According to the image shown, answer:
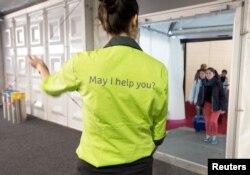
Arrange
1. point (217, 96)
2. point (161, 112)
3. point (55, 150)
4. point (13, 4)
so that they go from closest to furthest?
1. point (161, 112)
2. point (55, 150)
3. point (217, 96)
4. point (13, 4)

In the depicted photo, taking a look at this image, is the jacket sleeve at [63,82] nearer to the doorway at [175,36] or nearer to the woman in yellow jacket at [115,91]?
the woman in yellow jacket at [115,91]

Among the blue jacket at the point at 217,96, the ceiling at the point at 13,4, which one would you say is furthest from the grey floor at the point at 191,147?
the ceiling at the point at 13,4

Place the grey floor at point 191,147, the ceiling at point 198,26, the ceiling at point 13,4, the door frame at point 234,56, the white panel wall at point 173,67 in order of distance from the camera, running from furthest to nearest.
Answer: the ceiling at point 13,4 < the white panel wall at point 173,67 < the ceiling at point 198,26 < the grey floor at point 191,147 < the door frame at point 234,56

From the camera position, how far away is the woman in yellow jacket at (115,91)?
31.0 inches

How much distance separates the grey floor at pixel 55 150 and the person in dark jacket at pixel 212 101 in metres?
0.22

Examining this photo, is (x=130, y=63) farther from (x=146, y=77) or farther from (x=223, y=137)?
(x=223, y=137)

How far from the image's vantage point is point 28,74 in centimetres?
547

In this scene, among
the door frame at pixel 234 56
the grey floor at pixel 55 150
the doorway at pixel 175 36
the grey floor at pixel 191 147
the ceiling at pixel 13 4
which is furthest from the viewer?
the ceiling at pixel 13 4

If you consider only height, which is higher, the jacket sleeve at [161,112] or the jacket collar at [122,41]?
the jacket collar at [122,41]

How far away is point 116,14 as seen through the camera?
0.82 m

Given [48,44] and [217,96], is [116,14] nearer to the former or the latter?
[217,96]

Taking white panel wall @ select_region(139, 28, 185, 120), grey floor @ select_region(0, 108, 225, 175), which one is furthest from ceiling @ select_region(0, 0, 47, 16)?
white panel wall @ select_region(139, 28, 185, 120)

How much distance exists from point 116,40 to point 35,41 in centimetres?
478

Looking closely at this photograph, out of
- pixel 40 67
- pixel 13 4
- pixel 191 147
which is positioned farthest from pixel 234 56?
pixel 13 4
